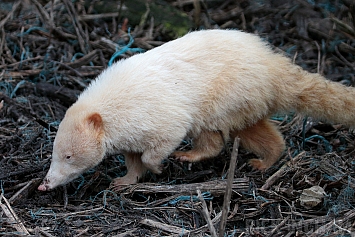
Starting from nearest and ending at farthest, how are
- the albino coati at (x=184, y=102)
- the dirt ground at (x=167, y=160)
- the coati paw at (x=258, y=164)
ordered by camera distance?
1. the dirt ground at (x=167, y=160)
2. the albino coati at (x=184, y=102)
3. the coati paw at (x=258, y=164)

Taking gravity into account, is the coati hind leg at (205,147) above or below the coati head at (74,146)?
below

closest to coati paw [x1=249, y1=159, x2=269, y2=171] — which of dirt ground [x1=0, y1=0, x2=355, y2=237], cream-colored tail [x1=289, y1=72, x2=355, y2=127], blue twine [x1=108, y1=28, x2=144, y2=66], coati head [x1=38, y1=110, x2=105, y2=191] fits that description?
dirt ground [x1=0, y1=0, x2=355, y2=237]

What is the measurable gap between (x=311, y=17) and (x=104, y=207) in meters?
5.73

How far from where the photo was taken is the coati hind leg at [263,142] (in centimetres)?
645

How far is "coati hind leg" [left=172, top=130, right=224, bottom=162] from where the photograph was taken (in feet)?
20.2

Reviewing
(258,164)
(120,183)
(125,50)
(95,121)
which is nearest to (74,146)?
(95,121)

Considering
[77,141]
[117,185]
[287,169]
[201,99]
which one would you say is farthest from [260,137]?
[77,141]

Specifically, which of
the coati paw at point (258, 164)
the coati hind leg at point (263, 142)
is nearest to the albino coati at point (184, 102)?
the coati hind leg at point (263, 142)

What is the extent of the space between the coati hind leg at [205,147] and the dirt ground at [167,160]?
0.19 meters

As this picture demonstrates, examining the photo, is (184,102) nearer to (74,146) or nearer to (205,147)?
(205,147)

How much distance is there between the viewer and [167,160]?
6.55 metres

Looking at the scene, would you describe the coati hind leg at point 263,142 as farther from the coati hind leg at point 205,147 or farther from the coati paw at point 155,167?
the coati paw at point 155,167

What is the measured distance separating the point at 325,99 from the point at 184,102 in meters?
1.61

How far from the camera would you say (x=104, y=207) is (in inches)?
219
